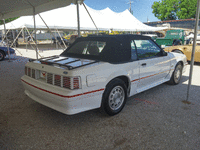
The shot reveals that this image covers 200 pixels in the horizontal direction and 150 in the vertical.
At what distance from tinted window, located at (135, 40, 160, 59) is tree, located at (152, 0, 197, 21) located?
4648 centimetres

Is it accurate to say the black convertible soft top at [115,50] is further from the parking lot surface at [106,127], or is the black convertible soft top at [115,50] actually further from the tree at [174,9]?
the tree at [174,9]

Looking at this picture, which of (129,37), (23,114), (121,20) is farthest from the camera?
(121,20)

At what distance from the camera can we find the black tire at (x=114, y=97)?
120 inches

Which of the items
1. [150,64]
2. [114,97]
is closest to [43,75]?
[114,97]

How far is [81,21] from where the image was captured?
16.0 metres

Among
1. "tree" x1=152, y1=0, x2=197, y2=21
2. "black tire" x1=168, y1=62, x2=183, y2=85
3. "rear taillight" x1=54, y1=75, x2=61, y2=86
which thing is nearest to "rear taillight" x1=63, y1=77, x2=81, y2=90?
"rear taillight" x1=54, y1=75, x2=61, y2=86

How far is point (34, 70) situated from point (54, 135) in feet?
4.28

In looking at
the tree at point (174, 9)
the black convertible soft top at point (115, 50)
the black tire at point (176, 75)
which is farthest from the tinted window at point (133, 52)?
the tree at point (174, 9)

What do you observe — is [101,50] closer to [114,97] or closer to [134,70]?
[134,70]

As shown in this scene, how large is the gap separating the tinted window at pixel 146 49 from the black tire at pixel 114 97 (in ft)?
2.97

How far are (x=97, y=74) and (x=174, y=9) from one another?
51708 mm

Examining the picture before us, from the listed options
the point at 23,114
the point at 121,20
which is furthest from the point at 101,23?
the point at 23,114

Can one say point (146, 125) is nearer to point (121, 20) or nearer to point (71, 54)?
point (71, 54)

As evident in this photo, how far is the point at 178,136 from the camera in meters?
2.67
